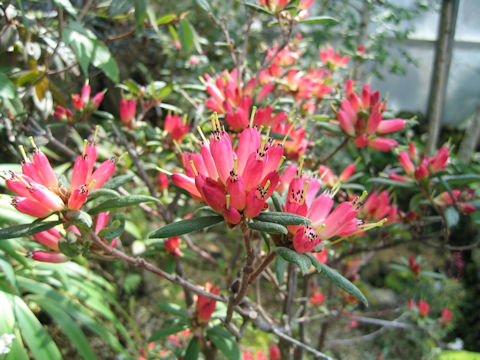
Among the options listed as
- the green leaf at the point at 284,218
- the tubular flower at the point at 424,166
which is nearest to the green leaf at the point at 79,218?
the green leaf at the point at 284,218

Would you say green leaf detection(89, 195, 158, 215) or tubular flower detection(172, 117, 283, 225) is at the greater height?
tubular flower detection(172, 117, 283, 225)

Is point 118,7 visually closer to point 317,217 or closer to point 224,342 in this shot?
point 317,217

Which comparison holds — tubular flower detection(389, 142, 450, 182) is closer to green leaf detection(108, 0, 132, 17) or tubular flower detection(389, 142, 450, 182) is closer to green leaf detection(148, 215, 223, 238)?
green leaf detection(148, 215, 223, 238)

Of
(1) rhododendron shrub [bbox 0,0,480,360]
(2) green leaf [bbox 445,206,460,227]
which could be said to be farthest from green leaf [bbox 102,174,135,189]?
(2) green leaf [bbox 445,206,460,227]

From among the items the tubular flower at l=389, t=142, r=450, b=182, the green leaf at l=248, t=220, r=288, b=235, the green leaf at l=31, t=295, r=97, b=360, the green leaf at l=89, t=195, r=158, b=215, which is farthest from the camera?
the green leaf at l=31, t=295, r=97, b=360

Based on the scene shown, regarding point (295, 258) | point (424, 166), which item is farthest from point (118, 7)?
point (424, 166)

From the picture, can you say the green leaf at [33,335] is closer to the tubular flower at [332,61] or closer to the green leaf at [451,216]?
the green leaf at [451,216]

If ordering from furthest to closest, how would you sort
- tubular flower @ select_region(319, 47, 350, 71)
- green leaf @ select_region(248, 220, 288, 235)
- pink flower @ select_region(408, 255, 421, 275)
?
tubular flower @ select_region(319, 47, 350, 71), pink flower @ select_region(408, 255, 421, 275), green leaf @ select_region(248, 220, 288, 235)
